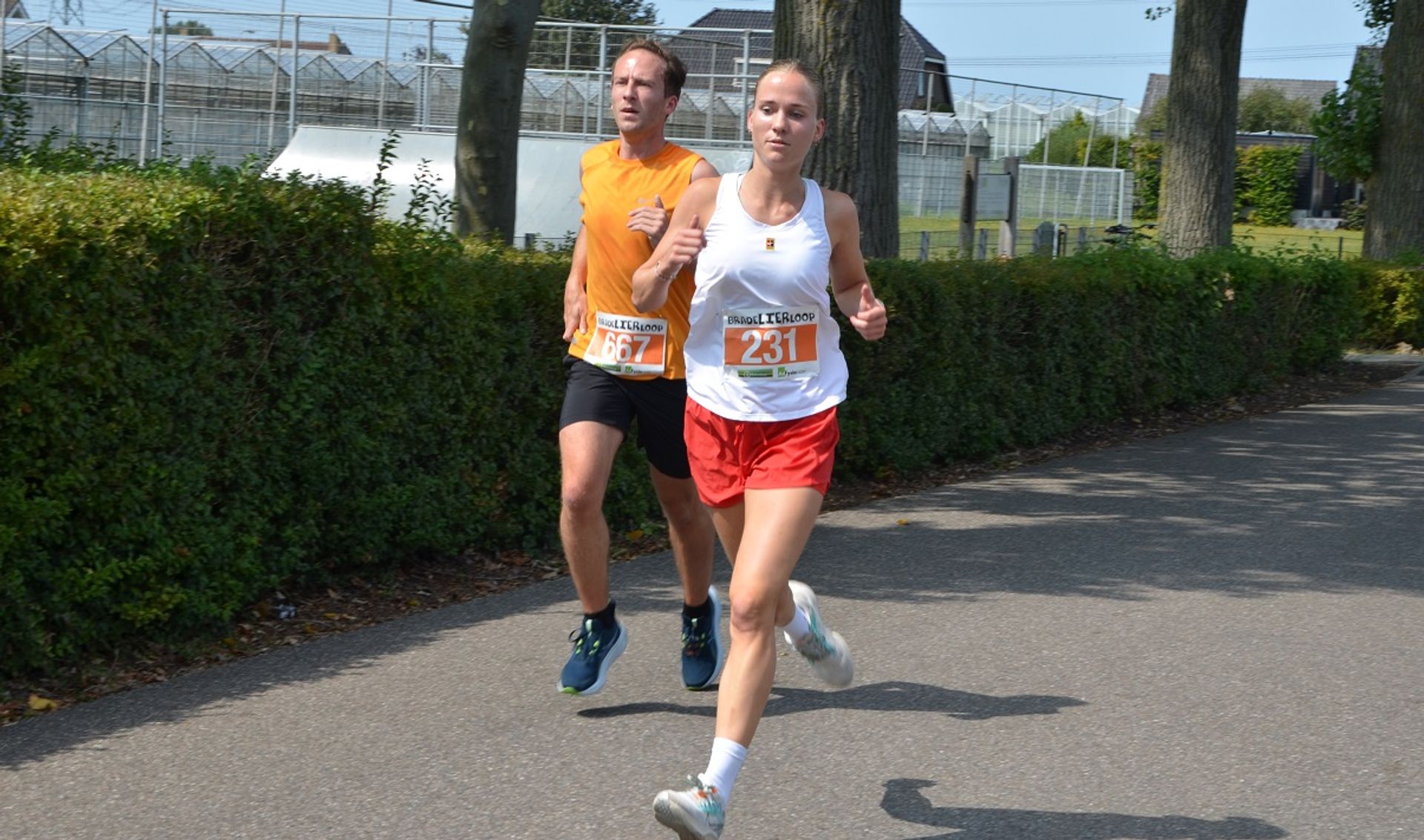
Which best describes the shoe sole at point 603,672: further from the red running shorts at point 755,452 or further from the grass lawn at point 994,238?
the grass lawn at point 994,238

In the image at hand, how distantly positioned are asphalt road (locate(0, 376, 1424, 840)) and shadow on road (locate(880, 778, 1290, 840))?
0.5 inches

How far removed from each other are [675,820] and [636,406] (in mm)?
1760

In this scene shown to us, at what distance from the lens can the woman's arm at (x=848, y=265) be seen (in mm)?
4707

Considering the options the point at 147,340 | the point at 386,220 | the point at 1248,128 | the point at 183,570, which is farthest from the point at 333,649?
the point at 1248,128

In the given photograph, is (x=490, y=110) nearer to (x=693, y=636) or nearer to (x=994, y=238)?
(x=693, y=636)

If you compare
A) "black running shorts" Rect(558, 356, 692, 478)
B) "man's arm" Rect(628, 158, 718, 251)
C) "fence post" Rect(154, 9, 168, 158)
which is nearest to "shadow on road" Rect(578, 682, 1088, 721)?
"black running shorts" Rect(558, 356, 692, 478)

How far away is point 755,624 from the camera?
436cm

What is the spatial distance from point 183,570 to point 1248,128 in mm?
95872

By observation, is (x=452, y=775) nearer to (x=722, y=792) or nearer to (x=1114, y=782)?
(x=722, y=792)

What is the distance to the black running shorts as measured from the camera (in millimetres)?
5457

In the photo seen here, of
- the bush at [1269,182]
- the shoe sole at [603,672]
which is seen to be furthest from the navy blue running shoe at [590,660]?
the bush at [1269,182]

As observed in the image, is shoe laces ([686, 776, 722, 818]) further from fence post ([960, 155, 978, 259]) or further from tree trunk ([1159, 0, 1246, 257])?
tree trunk ([1159, 0, 1246, 257])

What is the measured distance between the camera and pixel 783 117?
15.0ft

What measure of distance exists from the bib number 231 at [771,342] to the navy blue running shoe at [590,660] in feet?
4.45
